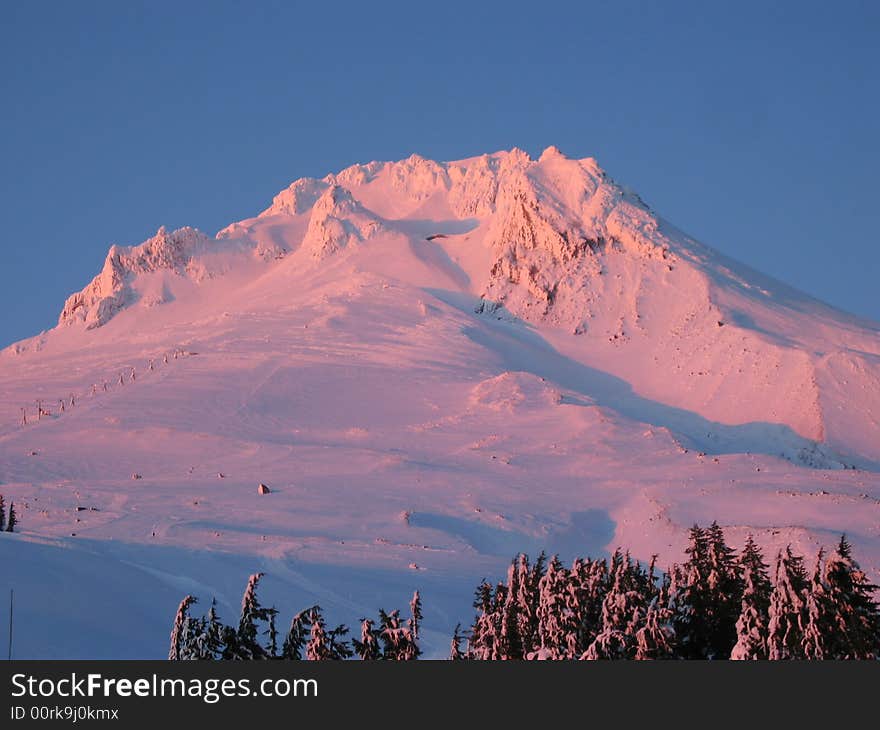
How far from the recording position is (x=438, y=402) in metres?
104

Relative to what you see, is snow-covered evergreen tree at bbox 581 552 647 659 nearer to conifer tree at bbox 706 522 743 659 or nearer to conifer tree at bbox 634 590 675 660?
conifer tree at bbox 634 590 675 660

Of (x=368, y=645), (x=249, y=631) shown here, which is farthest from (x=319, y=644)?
(x=249, y=631)

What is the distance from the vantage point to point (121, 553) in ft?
183

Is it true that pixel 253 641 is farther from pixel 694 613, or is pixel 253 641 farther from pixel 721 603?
pixel 721 603

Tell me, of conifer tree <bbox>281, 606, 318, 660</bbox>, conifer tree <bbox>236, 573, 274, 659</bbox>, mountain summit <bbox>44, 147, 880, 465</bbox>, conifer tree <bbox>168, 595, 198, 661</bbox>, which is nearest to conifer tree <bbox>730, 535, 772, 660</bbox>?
conifer tree <bbox>281, 606, 318, 660</bbox>

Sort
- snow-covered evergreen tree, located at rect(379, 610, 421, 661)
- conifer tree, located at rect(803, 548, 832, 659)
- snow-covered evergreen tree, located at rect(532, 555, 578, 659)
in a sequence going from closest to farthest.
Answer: conifer tree, located at rect(803, 548, 832, 659) < snow-covered evergreen tree, located at rect(379, 610, 421, 661) < snow-covered evergreen tree, located at rect(532, 555, 578, 659)

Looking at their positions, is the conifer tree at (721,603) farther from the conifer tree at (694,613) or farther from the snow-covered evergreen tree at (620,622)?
the snow-covered evergreen tree at (620,622)

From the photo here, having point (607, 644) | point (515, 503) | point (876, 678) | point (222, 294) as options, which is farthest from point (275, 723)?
point (222, 294)

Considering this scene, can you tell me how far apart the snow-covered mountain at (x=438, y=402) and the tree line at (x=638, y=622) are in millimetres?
10708

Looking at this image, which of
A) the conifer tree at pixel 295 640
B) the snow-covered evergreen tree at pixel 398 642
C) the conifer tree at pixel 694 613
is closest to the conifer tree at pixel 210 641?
the conifer tree at pixel 295 640

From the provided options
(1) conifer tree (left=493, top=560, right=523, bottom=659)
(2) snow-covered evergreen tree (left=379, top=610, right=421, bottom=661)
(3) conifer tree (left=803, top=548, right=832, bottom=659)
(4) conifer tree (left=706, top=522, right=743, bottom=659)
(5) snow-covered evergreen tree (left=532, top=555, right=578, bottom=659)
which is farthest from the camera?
(4) conifer tree (left=706, top=522, right=743, bottom=659)

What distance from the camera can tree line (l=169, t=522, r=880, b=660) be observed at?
81.1ft

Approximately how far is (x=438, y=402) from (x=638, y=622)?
253ft

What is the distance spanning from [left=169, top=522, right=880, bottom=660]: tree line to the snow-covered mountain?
35.1 feet
